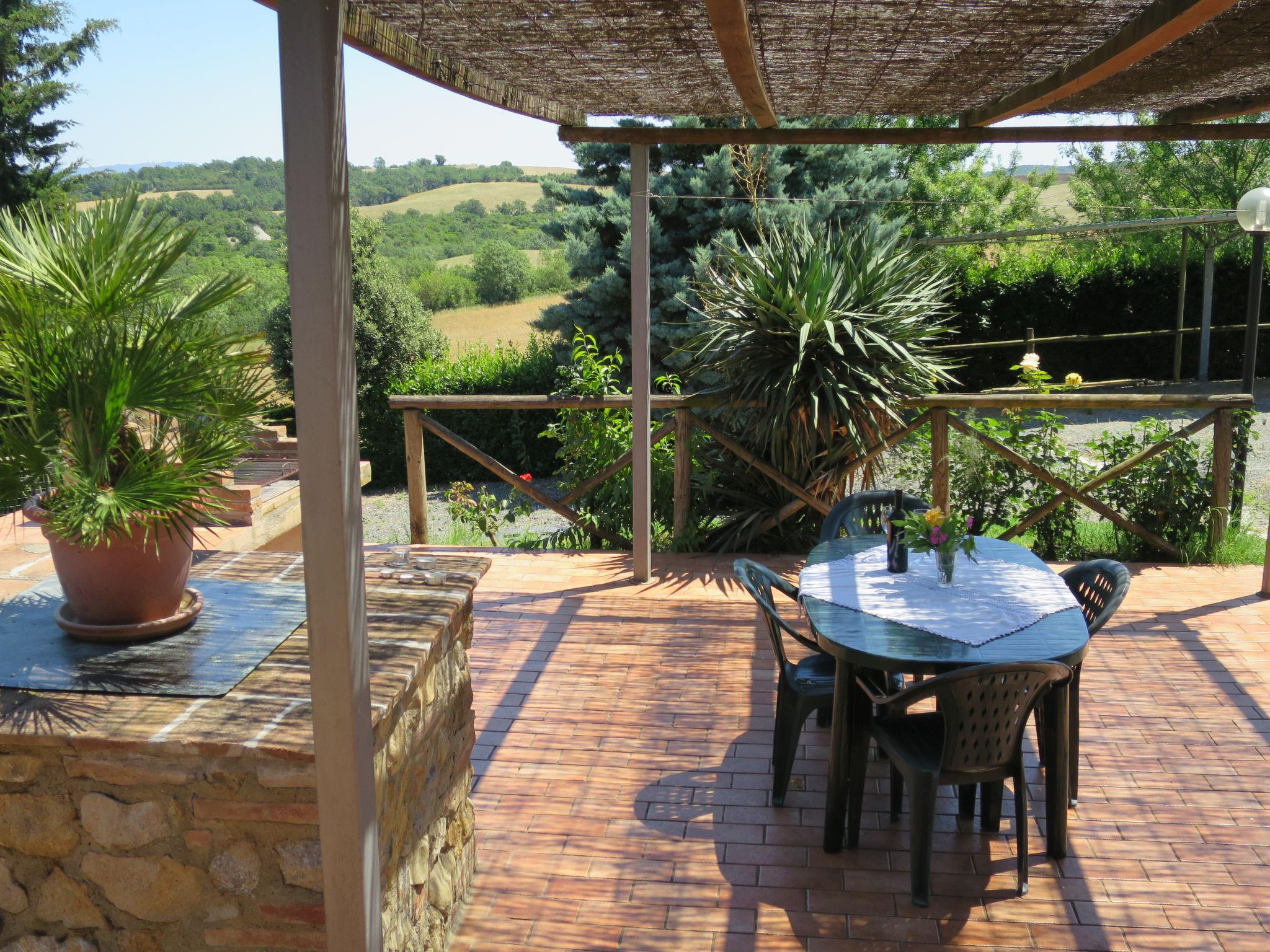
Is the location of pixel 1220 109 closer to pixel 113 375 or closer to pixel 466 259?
pixel 113 375

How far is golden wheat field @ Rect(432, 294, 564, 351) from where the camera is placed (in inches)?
815

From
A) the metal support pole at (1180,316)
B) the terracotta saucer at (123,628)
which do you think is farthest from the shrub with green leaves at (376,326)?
the terracotta saucer at (123,628)

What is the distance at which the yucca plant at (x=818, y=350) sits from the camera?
551 centimetres

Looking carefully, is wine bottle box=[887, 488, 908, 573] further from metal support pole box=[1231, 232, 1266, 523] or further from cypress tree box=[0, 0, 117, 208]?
cypress tree box=[0, 0, 117, 208]

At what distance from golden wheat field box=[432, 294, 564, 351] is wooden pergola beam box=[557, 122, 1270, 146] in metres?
14.5

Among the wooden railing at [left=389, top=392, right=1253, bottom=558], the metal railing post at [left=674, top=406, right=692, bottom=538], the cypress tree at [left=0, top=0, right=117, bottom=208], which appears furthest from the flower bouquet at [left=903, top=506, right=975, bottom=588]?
the cypress tree at [left=0, top=0, right=117, bottom=208]

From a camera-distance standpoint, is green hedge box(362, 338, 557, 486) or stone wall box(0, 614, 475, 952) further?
green hedge box(362, 338, 557, 486)

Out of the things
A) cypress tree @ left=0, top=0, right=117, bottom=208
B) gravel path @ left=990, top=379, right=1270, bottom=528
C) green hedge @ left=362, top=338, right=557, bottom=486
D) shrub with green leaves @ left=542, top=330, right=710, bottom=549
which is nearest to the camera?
shrub with green leaves @ left=542, top=330, right=710, bottom=549

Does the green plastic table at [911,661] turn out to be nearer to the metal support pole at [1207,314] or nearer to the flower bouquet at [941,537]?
the flower bouquet at [941,537]

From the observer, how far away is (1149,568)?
5.56 metres

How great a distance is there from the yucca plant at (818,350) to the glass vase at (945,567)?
211 cm

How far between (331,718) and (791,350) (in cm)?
413

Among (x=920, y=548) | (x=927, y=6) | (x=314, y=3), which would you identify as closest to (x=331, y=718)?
(x=314, y=3)

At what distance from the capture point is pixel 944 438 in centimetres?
566
